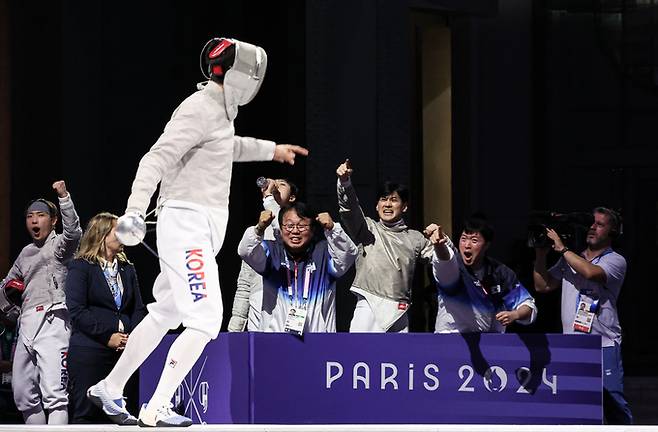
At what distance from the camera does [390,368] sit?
757 cm

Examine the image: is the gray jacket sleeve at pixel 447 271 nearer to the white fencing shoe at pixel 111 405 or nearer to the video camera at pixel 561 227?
the video camera at pixel 561 227

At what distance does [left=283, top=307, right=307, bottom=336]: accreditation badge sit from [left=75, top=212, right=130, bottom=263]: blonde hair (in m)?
1.35

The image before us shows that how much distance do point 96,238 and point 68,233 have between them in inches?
27.4

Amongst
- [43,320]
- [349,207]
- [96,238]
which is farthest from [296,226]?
[43,320]

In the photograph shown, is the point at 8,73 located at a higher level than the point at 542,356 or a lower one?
higher

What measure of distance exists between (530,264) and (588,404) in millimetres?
3503

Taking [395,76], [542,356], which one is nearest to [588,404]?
[542,356]

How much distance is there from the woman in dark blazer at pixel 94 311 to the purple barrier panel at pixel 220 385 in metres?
0.61

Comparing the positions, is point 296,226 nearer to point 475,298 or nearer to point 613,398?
point 475,298

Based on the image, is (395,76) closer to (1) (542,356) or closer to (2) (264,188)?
(2) (264,188)

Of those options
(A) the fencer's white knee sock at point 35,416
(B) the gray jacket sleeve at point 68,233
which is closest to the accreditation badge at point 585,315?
(B) the gray jacket sleeve at point 68,233

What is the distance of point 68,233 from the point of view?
914cm

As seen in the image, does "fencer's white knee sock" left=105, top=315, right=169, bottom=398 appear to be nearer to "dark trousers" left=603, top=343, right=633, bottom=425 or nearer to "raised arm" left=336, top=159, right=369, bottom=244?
"raised arm" left=336, top=159, right=369, bottom=244

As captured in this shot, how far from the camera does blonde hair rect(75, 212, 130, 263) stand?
8.42 metres
